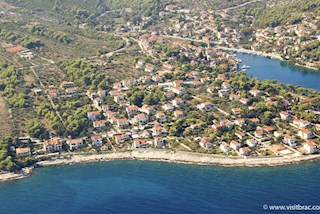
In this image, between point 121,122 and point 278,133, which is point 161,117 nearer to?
point 121,122

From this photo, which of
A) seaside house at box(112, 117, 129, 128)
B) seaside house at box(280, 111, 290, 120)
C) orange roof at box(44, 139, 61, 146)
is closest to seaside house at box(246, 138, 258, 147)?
seaside house at box(280, 111, 290, 120)

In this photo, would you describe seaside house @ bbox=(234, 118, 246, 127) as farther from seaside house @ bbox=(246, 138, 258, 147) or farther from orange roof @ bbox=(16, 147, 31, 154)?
orange roof @ bbox=(16, 147, 31, 154)

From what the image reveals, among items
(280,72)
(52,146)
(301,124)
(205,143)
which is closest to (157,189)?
(205,143)

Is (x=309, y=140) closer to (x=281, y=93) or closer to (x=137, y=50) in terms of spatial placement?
(x=281, y=93)

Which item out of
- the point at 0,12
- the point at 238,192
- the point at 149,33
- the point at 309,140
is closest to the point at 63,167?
the point at 238,192

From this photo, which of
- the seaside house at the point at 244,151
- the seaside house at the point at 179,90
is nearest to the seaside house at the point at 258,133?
the seaside house at the point at 244,151

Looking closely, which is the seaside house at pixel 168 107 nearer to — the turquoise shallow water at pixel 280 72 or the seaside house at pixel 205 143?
the seaside house at pixel 205 143
